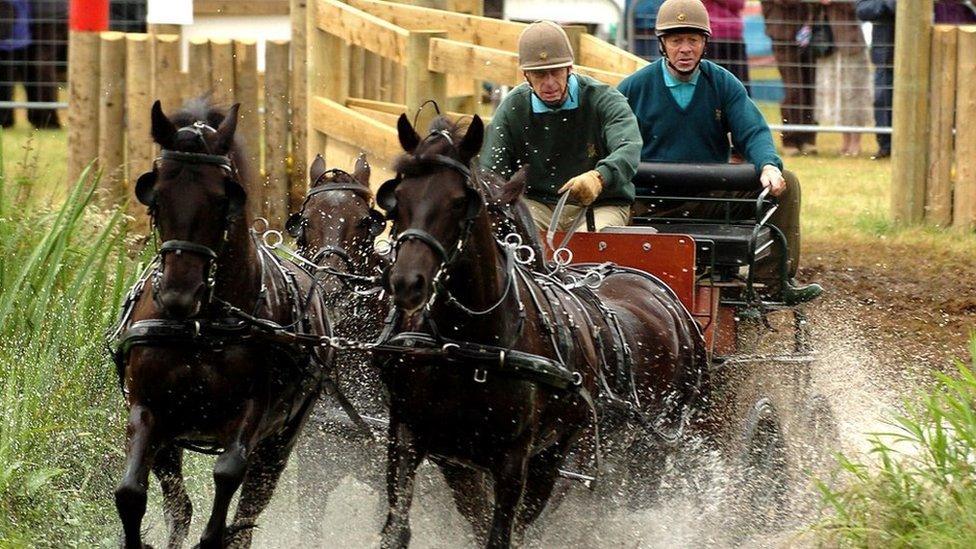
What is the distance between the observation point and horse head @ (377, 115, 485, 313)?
561cm

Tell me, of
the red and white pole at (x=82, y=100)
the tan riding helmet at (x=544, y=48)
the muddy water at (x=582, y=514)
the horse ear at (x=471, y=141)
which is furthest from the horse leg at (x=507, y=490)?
the red and white pole at (x=82, y=100)

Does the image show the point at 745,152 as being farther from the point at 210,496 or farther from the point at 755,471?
the point at 210,496

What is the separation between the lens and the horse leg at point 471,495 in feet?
22.2

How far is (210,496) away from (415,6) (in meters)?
5.27

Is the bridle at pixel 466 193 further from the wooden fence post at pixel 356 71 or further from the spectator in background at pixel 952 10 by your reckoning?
the spectator in background at pixel 952 10

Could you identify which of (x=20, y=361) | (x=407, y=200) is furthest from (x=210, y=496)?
(x=407, y=200)

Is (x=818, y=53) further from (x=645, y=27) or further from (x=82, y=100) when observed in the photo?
(x=82, y=100)

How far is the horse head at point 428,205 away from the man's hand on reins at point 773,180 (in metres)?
2.40

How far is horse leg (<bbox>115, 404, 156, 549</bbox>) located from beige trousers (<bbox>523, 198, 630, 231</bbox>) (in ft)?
8.16

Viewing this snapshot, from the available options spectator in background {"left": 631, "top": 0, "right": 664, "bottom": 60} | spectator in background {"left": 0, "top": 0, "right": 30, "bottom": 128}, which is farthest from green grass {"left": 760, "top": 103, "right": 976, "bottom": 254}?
spectator in background {"left": 0, "top": 0, "right": 30, "bottom": 128}

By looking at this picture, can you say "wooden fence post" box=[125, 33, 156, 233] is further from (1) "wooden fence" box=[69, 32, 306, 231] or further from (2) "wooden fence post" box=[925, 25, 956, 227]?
(2) "wooden fence post" box=[925, 25, 956, 227]

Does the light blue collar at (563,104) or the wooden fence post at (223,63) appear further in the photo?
the wooden fence post at (223,63)

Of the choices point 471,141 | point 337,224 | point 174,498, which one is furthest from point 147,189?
point 337,224

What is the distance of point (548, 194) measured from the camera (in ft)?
26.6
